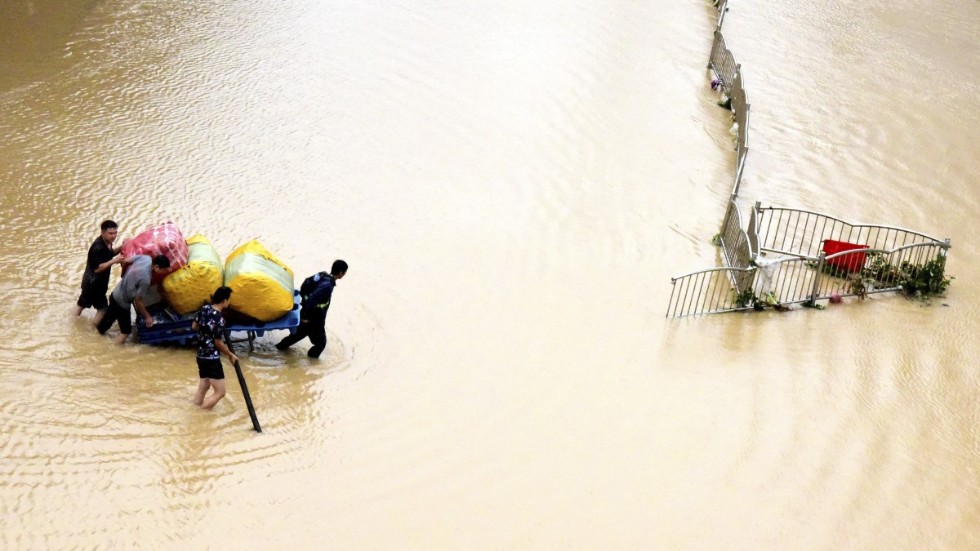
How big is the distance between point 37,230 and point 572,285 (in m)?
6.68

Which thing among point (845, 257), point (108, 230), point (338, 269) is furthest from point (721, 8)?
point (108, 230)

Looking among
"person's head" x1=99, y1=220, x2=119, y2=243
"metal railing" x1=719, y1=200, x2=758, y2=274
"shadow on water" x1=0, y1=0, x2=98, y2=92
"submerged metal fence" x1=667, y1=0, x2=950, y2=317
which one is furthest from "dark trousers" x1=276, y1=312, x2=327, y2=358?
"shadow on water" x1=0, y1=0, x2=98, y2=92

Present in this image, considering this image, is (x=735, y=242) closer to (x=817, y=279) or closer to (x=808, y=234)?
(x=817, y=279)

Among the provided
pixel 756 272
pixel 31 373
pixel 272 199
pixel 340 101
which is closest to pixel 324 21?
pixel 340 101

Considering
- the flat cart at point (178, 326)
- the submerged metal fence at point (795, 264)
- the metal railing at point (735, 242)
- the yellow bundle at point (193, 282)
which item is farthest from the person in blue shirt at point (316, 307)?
the metal railing at point (735, 242)

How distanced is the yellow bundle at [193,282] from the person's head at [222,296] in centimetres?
70

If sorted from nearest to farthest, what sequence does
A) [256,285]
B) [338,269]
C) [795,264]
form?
[256,285]
[338,269]
[795,264]

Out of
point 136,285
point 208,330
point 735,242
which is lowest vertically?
point 208,330

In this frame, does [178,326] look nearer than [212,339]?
No

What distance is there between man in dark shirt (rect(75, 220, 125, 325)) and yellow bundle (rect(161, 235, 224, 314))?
22.2 inches

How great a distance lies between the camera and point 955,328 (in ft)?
40.9

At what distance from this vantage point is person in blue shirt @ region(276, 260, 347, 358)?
29.9 ft

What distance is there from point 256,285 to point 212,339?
Answer: 0.93 m

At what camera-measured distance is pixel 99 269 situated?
8.86 meters
